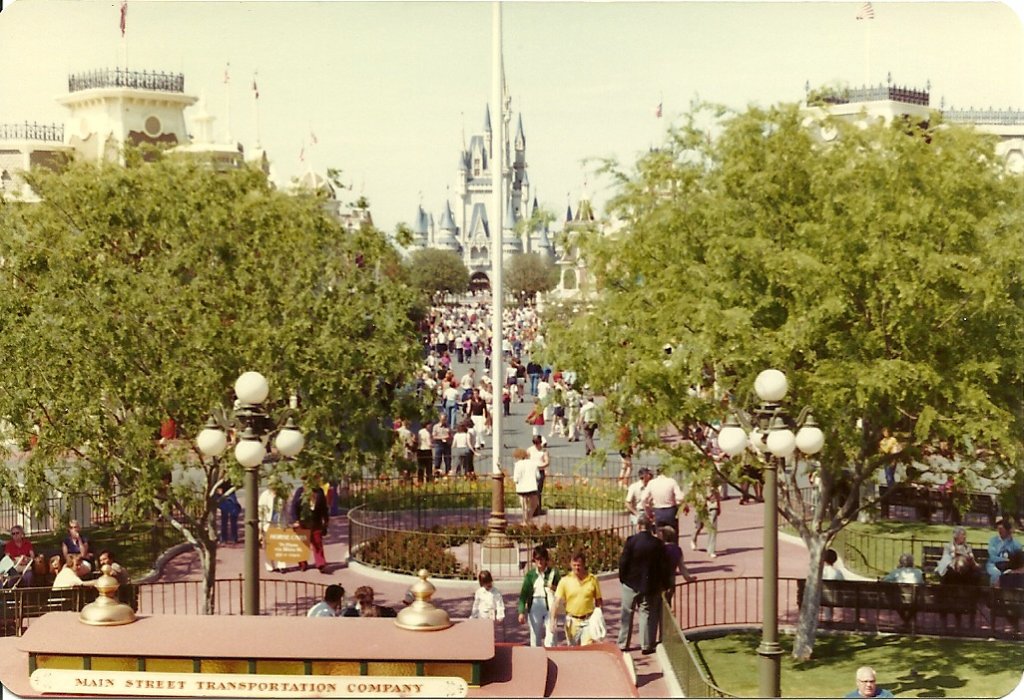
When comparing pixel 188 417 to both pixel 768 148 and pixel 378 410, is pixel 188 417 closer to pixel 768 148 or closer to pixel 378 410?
pixel 378 410

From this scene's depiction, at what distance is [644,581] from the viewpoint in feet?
47.1

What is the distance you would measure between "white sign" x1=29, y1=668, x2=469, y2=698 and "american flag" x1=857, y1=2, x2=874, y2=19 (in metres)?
10.6

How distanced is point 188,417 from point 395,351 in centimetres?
250

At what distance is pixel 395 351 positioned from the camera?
1590 cm

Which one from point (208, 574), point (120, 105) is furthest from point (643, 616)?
point (120, 105)

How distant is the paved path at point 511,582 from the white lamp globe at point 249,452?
5170 mm

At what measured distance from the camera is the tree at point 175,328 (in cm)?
1451

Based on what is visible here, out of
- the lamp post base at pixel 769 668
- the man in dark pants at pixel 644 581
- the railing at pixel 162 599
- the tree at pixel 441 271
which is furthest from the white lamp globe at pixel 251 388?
the tree at pixel 441 271

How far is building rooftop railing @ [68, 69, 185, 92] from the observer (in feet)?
86.3

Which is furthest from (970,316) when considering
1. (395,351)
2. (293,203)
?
(293,203)

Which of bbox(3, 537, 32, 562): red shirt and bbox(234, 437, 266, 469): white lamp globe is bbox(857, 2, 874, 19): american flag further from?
bbox(3, 537, 32, 562): red shirt

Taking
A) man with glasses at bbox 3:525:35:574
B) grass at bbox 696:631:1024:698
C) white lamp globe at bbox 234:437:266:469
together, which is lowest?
grass at bbox 696:631:1024:698

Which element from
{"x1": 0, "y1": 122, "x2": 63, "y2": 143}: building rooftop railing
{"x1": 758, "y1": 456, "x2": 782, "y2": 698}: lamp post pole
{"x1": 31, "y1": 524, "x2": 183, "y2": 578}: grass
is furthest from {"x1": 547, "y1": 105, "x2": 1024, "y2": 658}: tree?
{"x1": 0, "y1": 122, "x2": 63, "y2": 143}: building rooftop railing

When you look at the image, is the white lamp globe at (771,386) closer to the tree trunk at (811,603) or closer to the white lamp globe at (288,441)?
the white lamp globe at (288,441)
